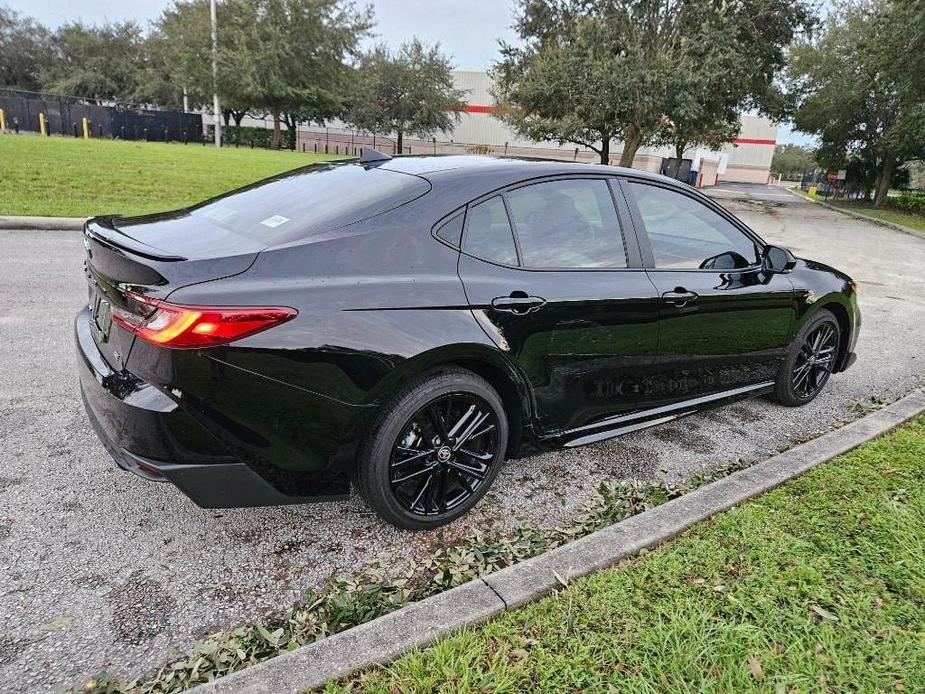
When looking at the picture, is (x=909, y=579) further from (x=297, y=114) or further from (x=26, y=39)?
(x=26, y=39)

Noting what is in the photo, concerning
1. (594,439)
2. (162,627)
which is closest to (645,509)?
(594,439)

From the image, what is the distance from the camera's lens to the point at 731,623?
2.18 meters

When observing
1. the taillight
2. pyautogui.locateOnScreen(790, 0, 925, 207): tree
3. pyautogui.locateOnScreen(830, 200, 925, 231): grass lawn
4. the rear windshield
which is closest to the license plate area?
the taillight

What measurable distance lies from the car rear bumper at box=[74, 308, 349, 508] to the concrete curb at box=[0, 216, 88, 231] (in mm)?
7963

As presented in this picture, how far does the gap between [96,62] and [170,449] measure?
7072 centimetres

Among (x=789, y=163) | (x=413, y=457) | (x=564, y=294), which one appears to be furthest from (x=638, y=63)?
(x=789, y=163)

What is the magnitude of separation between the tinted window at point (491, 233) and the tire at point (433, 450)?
52 cm

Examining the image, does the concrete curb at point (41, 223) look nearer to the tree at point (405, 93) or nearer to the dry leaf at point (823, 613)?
the dry leaf at point (823, 613)

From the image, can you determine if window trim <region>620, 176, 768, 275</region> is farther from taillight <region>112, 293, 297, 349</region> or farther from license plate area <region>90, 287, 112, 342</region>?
license plate area <region>90, 287, 112, 342</region>

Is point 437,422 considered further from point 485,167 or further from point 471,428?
point 485,167

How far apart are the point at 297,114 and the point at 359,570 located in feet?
162

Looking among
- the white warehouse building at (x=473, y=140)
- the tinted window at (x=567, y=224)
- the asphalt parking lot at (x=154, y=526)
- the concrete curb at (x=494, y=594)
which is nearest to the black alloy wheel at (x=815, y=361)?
the asphalt parking lot at (x=154, y=526)

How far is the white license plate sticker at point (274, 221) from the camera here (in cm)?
258

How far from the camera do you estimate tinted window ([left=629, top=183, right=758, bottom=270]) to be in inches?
131
